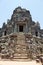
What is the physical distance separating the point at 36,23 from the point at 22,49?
18.2 m

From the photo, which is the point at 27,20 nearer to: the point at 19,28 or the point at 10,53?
the point at 19,28

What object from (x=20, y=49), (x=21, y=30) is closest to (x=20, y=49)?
(x=20, y=49)

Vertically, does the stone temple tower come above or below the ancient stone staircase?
above

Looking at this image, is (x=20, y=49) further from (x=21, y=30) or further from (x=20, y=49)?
(x=21, y=30)

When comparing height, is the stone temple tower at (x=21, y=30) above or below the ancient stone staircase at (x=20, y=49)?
above

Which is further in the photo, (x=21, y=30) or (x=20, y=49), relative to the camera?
(x=21, y=30)

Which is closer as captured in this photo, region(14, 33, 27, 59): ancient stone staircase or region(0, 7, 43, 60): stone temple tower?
region(14, 33, 27, 59): ancient stone staircase

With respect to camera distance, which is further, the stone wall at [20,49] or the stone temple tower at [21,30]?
the stone temple tower at [21,30]

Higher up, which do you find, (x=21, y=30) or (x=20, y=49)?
(x=21, y=30)

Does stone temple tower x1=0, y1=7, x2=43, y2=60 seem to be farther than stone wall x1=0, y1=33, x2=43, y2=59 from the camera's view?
Yes

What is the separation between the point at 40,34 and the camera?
40594 millimetres

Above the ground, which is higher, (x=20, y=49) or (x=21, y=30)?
(x=21, y=30)

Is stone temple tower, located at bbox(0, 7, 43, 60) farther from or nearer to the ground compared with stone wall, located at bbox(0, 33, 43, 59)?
farther from the ground

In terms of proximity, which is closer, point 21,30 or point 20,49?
point 20,49
